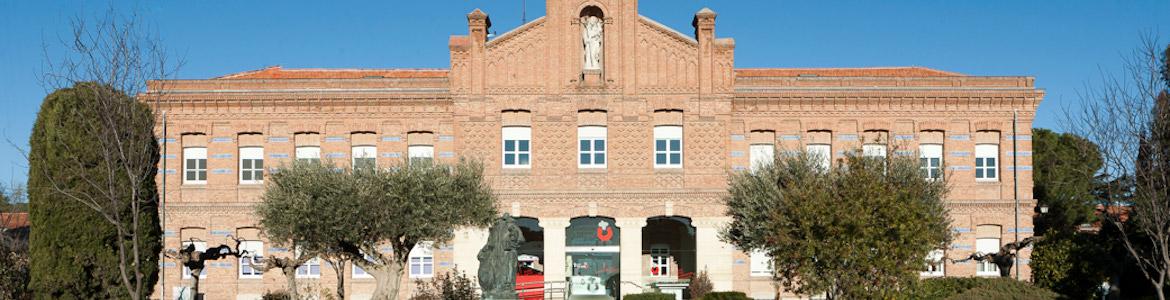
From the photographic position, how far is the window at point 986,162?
37.4m

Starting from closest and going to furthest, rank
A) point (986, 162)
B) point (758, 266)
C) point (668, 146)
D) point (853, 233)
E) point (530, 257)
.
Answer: point (853, 233) < point (668, 146) < point (758, 266) < point (986, 162) < point (530, 257)

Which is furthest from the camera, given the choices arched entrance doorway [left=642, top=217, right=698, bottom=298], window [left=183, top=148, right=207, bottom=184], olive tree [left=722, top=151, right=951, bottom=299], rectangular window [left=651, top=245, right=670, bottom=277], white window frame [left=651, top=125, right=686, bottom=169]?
rectangular window [left=651, top=245, right=670, bottom=277]

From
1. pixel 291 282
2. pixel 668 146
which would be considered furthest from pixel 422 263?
A: pixel 291 282

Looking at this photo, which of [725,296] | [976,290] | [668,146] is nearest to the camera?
[976,290]

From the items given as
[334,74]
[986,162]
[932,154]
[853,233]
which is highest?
[334,74]

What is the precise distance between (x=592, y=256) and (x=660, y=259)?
3.64 m

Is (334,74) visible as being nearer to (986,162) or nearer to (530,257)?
(530,257)

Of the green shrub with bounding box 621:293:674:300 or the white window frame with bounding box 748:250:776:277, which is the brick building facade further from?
the green shrub with bounding box 621:293:674:300

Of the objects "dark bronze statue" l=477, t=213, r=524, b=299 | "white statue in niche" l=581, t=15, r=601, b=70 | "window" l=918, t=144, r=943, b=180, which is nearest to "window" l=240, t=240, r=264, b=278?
"white statue in niche" l=581, t=15, r=601, b=70

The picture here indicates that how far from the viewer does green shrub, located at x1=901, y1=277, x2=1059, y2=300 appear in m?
26.9

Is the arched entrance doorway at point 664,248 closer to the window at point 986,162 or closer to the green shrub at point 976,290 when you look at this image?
the window at point 986,162

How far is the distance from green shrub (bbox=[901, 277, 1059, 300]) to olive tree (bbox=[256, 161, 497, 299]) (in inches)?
419

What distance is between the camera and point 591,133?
36844 mm

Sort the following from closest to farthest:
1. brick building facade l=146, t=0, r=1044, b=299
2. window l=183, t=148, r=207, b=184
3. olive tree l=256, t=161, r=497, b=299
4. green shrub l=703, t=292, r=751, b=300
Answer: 1. olive tree l=256, t=161, r=497, b=299
2. green shrub l=703, t=292, r=751, b=300
3. brick building facade l=146, t=0, r=1044, b=299
4. window l=183, t=148, r=207, b=184
